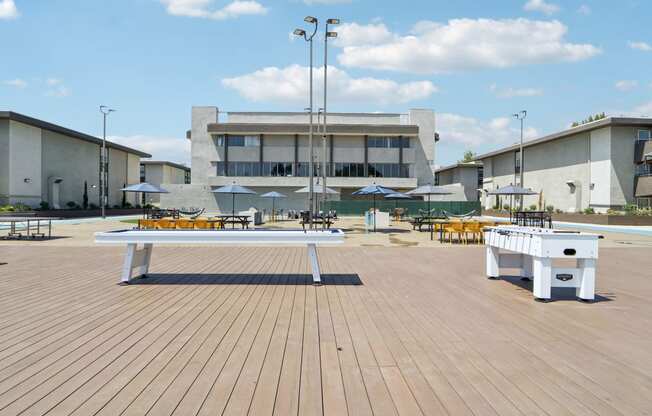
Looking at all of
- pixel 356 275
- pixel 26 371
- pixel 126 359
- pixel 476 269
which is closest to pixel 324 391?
pixel 126 359

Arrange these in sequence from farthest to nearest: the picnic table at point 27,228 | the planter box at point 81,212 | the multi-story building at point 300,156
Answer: the multi-story building at point 300,156, the planter box at point 81,212, the picnic table at point 27,228

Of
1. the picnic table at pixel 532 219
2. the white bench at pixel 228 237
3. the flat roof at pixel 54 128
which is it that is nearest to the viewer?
the white bench at pixel 228 237

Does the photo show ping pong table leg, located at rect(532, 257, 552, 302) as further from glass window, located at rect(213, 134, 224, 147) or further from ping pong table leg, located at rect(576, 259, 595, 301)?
glass window, located at rect(213, 134, 224, 147)

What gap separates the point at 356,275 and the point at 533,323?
4286mm

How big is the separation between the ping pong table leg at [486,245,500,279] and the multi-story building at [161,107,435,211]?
41.8m

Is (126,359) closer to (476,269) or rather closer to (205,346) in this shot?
(205,346)

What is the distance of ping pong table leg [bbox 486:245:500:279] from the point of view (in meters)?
9.21

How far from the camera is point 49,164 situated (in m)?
39.6

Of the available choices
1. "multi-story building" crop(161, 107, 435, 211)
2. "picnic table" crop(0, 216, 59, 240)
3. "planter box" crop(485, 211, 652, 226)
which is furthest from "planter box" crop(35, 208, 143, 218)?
"planter box" crop(485, 211, 652, 226)

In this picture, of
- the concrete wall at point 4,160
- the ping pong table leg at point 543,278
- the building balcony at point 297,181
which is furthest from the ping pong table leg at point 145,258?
the building balcony at point 297,181

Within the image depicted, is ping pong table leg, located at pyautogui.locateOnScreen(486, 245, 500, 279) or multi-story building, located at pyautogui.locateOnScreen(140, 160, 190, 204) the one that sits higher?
multi-story building, located at pyautogui.locateOnScreen(140, 160, 190, 204)

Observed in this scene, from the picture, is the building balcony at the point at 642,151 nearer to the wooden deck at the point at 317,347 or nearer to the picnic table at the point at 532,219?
the picnic table at the point at 532,219

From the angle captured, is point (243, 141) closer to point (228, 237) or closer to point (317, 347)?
point (228, 237)

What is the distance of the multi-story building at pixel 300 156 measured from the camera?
168ft
